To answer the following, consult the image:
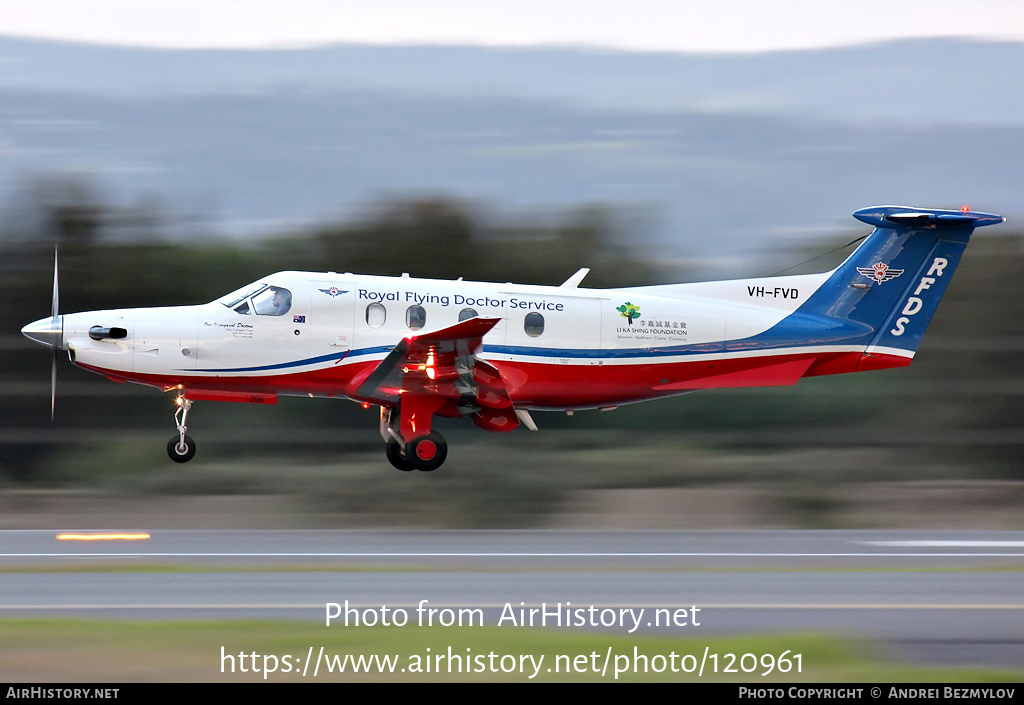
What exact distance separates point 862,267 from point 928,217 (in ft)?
3.54

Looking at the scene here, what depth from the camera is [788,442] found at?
71.7ft

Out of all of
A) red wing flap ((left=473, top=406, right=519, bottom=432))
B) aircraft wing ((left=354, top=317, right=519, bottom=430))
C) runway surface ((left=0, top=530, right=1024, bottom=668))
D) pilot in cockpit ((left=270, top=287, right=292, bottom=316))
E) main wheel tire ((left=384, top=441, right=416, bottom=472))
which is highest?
pilot in cockpit ((left=270, top=287, right=292, bottom=316))

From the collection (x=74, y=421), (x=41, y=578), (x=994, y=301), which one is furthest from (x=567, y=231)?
(x=41, y=578)

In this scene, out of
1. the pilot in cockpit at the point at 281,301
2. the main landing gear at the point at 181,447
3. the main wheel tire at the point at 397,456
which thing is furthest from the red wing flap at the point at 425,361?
the main landing gear at the point at 181,447

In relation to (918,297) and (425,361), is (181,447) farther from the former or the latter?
(918,297)

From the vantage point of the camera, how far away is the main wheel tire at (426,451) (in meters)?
15.4

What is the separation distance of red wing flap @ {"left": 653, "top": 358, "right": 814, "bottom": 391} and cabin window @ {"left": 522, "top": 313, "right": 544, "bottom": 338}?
5.98 ft

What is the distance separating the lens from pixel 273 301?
15602 millimetres

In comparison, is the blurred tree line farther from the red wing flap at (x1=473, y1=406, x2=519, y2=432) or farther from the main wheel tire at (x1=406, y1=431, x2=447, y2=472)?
the main wheel tire at (x1=406, y1=431, x2=447, y2=472)

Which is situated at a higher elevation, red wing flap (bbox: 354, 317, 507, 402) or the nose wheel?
red wing flap (bbox: 354, 317, 507, 402)

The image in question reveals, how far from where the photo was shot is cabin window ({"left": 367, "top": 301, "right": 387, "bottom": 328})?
51.0 feet

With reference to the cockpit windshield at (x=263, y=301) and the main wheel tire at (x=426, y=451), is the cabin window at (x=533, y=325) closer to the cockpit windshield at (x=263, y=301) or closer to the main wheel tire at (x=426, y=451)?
the main wheel tire at (x=426, y=451)

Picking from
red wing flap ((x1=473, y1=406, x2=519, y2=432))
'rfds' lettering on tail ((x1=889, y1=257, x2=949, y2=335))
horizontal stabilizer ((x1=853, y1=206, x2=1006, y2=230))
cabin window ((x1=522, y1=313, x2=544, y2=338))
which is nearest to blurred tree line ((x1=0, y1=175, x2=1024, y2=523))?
red wing flap ((x1=473, y1=406, x2=519, y2=432))

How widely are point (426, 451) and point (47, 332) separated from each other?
5.08 metres
